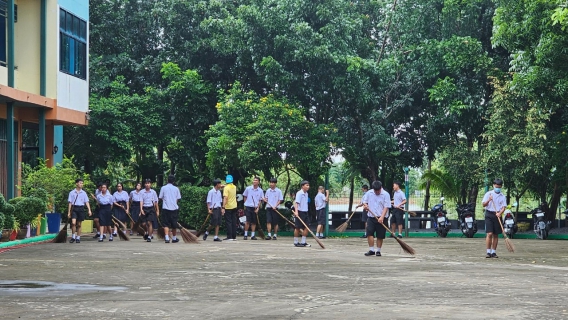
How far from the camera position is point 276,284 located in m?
13.0

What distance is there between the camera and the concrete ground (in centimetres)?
1014

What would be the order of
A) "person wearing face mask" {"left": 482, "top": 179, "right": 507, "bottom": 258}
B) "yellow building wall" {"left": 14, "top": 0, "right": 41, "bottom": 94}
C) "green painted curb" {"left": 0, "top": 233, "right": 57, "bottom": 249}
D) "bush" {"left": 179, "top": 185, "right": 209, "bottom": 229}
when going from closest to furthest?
"person wearing face mask" {"left": 482, "top": 179, "right": 507, "bottom": 258} < "green painted curb" {"left": 0, "top": 233, "right": 57, "bottom": 249} < "yellow building wall" {"left": 14, "top": 0, "right": 41, "bottom": 94} < "bush" {"left": 179, "top": 185, "right": 209, "bottom": 229}

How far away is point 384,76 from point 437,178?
15.6ft

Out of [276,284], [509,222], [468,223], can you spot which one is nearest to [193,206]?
[468,223]

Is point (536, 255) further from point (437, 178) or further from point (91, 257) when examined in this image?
point (437, 178)

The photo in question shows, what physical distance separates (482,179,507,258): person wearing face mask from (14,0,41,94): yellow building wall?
14.6m

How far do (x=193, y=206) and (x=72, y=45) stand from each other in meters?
6.79

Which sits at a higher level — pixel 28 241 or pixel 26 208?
pixel 26 208

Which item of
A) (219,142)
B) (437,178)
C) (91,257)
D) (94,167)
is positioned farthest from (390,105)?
(91,257)

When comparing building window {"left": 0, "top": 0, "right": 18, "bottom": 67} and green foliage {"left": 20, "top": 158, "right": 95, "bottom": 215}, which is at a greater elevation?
building window {"left": 0, "top": 0, "right": 18, "bottom": 67}

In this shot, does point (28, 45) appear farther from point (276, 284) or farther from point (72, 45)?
point (276, 284)

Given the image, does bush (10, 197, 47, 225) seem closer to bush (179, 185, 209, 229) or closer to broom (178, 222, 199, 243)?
broom (178, 222, 199, 243)

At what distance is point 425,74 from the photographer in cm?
3206

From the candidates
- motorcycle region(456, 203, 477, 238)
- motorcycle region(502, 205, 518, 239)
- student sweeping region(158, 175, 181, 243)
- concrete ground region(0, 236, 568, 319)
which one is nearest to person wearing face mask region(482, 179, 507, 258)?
concrete ground region(0, 236, 568, 319)
